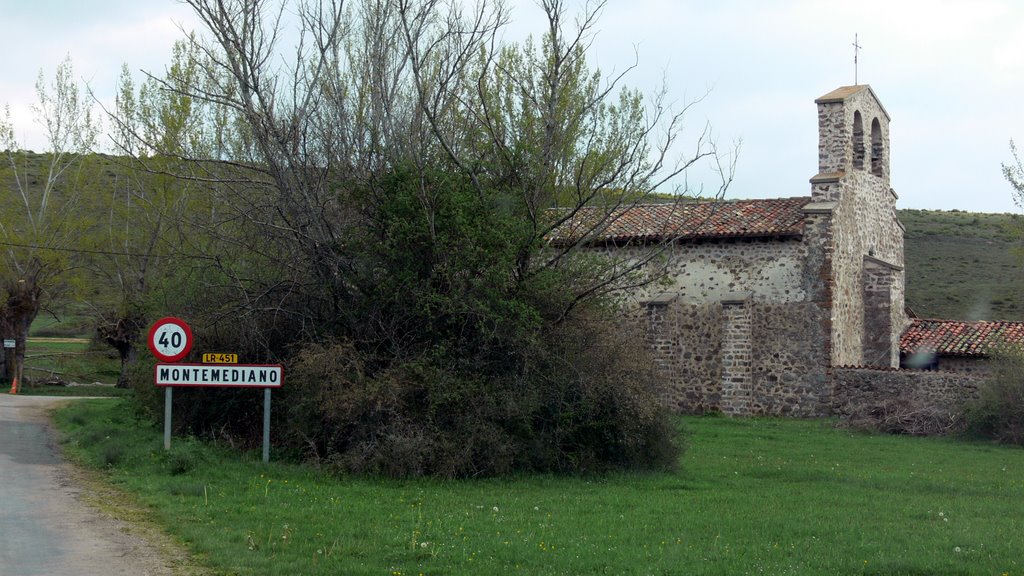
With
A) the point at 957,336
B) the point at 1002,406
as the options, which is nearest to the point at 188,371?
the point at 1002,406

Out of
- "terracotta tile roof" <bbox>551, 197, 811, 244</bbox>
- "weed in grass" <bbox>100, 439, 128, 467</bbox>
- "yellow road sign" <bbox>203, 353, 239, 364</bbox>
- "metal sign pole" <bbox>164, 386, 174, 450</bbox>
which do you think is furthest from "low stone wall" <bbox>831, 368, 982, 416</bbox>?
"weed in grass" <bbox>100, 439, 128, 467</bbox>

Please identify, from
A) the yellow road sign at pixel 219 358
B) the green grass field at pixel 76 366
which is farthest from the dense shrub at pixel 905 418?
the green grass field at pixel 76 366

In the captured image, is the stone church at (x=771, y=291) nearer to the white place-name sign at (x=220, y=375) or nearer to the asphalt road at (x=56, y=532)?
the white place-name sign at (x=220, y=375)

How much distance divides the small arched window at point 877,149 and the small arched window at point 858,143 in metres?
1.66

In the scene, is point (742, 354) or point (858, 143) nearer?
point (742, 354)

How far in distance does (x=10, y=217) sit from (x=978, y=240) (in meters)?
60.7

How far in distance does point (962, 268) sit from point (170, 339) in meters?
59.1

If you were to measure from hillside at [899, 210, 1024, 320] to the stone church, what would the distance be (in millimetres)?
21231

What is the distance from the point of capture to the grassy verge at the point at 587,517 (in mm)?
8344

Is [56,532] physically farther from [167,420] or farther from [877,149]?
[877,149]

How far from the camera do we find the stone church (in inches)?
1057

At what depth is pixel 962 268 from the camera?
62812 mm

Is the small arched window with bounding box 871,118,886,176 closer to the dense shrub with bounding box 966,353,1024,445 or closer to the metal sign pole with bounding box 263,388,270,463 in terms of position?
the dense shrub with bounding box 966,353,1024,445

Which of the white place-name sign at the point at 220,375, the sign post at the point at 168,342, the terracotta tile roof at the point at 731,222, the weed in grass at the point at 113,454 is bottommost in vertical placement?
the weed in grass at the point at 113,454
